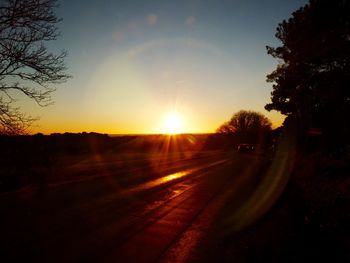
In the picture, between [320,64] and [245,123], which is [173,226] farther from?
[245,123]

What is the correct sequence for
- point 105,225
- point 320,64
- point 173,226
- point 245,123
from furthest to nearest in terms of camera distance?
point 245,123, point 320,64, point 173,226, point 105,225

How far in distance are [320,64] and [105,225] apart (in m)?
17.5

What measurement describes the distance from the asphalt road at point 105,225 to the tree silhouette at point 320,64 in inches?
389

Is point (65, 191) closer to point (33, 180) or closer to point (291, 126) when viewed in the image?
point (33, 180)

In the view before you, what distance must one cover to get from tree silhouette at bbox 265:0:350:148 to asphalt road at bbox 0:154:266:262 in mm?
9893

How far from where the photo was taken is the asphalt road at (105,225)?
6496 mm

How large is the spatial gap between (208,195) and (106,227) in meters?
6.92

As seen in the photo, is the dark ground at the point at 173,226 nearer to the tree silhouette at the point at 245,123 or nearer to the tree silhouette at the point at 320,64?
the tree silhouette at the point at 320,64

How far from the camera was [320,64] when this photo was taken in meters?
21.7

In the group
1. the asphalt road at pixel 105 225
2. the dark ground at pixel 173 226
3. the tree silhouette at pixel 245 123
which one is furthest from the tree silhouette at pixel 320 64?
the tree silhouette at pixel 245 123

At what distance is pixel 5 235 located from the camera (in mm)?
7367

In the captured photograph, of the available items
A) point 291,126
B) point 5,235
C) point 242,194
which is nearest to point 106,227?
point 5,235

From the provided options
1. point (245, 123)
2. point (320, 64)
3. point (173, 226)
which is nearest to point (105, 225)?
point (173, 226)

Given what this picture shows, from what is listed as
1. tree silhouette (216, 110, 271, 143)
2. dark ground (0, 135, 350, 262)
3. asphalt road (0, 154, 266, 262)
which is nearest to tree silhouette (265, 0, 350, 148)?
dark ground (0, 135, 350, 262)
